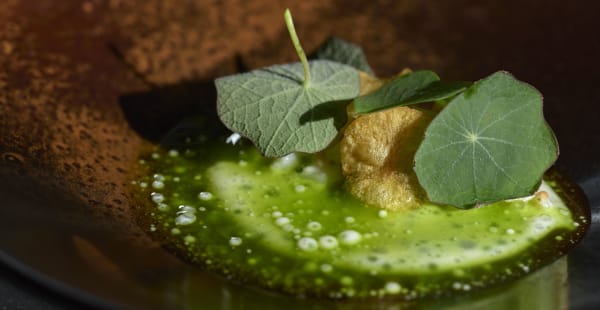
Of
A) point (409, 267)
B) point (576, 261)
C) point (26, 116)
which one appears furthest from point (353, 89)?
point (26, 116)

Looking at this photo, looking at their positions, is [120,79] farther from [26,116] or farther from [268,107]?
[268,107]

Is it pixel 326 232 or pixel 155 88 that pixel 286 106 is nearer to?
pixel 326 232

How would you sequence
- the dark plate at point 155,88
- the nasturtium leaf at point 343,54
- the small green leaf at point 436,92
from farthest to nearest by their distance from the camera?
the nasturtium leaf at point 343,54
the small green leaf at point 436,92
the dark plate at point 155,88

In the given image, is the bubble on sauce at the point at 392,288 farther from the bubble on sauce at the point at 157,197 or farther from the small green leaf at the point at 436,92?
the bubble on sauce at the point at 157,197

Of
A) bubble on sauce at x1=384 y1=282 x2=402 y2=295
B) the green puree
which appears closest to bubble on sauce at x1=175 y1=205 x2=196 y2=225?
the green puree

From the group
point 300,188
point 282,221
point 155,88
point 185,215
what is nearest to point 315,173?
point 300,188

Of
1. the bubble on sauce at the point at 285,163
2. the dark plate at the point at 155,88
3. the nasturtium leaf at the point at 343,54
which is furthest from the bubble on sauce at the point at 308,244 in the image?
the nasturtium leaf at the point at 343,54

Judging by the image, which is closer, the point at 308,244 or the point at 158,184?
the point at 308,244
